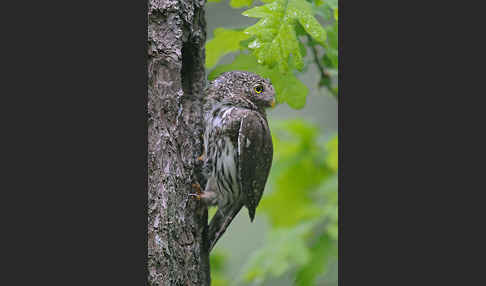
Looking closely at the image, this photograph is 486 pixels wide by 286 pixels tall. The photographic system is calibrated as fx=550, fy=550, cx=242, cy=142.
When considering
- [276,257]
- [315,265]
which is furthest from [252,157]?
[315,265]

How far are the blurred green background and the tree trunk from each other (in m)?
0.30

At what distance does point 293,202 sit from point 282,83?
163cm

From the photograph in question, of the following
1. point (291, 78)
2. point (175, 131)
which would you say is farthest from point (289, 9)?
point (175, 131)

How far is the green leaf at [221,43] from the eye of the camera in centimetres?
462

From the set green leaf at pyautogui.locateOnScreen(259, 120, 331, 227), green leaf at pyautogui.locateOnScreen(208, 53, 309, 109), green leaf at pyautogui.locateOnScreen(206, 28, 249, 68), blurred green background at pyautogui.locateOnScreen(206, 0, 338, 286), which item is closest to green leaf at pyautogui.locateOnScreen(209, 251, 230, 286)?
blurred green background at pyautogui.locateOnScreen(206, 0, 338, 286)

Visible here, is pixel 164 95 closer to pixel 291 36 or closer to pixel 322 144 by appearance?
pixel 291 36

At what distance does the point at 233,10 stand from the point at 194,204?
62.9 inches

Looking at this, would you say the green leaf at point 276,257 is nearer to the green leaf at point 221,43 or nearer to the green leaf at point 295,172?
the green leaf at point 295,172

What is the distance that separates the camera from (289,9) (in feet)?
14.6

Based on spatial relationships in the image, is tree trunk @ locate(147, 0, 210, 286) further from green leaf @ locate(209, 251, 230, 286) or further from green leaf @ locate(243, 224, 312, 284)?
green leaf @ locate(243, 224, 312, 284)

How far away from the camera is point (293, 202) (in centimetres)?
580

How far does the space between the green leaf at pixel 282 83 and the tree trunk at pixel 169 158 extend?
0.48 m

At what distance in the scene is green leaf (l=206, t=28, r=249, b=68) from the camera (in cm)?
462

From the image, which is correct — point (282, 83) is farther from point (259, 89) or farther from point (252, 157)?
point (252, 157)
